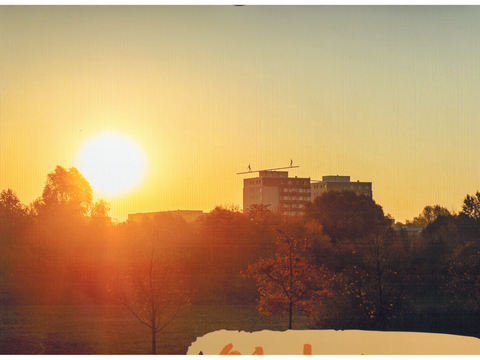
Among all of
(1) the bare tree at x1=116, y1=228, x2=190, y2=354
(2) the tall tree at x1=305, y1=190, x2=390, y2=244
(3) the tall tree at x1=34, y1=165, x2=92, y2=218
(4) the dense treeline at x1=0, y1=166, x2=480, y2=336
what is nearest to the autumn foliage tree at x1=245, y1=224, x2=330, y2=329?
(4) the dense treeline at x1=0, y1=166, x2=480, y2=336

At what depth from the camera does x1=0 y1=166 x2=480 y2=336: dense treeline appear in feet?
33.0

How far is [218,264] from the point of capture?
12.0m

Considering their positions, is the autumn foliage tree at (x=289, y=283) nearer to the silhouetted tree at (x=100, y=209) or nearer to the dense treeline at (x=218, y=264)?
the dense treeline at (x=218, y=264)

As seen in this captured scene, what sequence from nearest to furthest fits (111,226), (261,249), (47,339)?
(47,339)
(111,226)
(261,249)

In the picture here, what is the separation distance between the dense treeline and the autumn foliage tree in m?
0.06

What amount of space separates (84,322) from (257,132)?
528cm

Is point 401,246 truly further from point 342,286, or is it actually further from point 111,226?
point 111,226

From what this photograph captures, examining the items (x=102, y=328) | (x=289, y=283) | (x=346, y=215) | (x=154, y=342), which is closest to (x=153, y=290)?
(x=154, y=342)

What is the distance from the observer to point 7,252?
448 inches

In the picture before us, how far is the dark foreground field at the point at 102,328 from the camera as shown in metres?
9.77

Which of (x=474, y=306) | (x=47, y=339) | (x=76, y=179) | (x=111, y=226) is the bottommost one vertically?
(x=47, y=339)

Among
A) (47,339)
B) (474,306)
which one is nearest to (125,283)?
(47,339)

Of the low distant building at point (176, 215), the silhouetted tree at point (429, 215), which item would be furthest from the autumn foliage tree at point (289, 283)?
the silhouetted tree at point (429, 215)

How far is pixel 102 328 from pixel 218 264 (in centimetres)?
291
